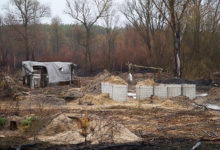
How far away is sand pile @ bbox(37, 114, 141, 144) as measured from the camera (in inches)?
225

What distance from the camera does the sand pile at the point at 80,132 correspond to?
5718mm

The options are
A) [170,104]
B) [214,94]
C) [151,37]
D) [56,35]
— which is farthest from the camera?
[56,35]

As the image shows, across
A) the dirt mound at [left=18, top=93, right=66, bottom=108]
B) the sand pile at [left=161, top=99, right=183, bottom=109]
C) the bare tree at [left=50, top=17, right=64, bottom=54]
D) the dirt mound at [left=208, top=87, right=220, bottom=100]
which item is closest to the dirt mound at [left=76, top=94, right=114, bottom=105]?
the dirt mound at [left=18, top=93, right=66, bottom=108]

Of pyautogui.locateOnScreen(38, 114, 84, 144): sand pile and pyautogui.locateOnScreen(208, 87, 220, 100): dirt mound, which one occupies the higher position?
pyautogui.locateOnScreen(208, 87, 220, 100): dirt mound

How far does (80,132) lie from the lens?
6.27 metres

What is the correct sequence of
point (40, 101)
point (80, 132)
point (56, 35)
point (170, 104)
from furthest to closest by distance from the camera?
1. point (56, 35)
2. point (40, 101)
3. point (170, 104)
4. point (80, 132)

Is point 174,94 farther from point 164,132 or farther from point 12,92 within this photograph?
point 12,92

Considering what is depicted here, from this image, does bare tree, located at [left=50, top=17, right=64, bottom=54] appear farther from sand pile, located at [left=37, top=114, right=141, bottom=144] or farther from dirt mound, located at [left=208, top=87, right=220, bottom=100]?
sand pile, located at [left=37, top=114, right=141, bottom=144]

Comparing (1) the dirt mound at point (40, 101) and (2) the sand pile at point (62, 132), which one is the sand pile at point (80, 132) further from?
(1) the dirt mound at point (40, 101)

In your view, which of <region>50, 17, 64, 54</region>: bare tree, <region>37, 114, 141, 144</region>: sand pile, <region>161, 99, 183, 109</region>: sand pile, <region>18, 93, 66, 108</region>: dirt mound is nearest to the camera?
<region>37, 114, 141, 144</region>: sand pile

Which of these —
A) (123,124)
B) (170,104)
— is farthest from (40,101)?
(170,104)

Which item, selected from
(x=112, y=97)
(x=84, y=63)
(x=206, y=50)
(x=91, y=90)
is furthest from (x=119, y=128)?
(x=84, y=63)

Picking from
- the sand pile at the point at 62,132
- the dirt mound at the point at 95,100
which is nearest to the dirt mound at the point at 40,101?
the dirt mound at the point at 95,100

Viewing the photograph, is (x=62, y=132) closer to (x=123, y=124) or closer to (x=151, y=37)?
(x=123, y=124)
